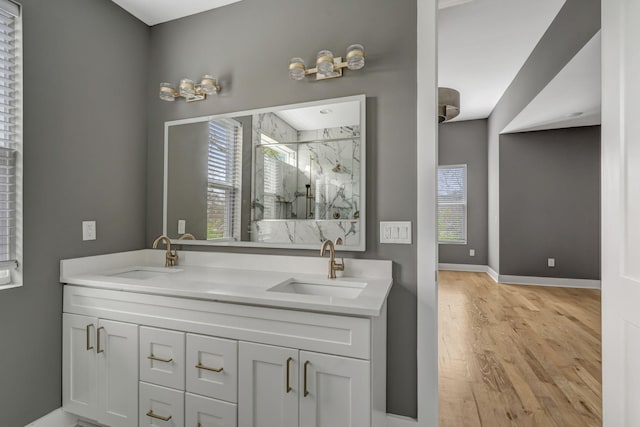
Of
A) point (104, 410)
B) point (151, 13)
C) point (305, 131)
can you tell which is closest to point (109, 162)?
point (151, 13)

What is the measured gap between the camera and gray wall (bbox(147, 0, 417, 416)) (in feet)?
5.73

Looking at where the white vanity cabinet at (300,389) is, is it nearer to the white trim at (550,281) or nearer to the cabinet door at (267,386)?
the cabinet door at (267,386)

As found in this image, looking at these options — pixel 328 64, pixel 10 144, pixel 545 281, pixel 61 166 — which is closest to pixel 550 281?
pixel 545 281

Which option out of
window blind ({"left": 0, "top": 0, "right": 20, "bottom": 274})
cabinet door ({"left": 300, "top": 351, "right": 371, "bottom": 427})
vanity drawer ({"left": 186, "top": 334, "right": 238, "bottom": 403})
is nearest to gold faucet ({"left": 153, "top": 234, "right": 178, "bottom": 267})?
window blind ({"left": 0, "top": 0, "right": 20, "bottom": 274})

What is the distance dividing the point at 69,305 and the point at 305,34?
2.11m

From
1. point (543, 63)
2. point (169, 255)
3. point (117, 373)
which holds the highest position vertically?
point (543, 63)

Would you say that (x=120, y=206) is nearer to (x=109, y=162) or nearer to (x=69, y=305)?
(x=109, y=162)

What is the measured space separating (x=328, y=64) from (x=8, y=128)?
1.70m

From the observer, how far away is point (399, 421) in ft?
5.62

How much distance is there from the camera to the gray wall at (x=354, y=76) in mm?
1746

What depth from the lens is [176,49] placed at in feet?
7.67

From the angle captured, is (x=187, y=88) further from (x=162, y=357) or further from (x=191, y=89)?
(x=162, y=357)

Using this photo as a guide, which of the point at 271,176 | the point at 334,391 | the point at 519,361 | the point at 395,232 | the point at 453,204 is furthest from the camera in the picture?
the point at 453,204

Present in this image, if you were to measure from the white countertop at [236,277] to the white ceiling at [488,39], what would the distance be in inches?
66.3
